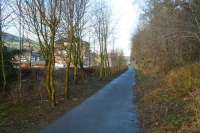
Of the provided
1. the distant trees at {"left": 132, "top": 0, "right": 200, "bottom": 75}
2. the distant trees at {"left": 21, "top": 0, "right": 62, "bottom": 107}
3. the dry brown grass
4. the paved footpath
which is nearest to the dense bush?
the distant trees at {"left": 21, "top": 0, "right": 62, "bottom": 107}

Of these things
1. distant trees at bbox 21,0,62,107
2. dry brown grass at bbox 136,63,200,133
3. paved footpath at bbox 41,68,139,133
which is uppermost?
distant trees at bbox 21,0,62,107

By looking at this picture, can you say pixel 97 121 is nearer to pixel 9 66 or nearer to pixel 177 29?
pixel 9 66

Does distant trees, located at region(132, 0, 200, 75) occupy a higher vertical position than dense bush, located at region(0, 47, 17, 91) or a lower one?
higher

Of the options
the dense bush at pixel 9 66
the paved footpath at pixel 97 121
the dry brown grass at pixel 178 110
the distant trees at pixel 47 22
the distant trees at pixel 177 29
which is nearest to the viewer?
the dry brown grass at pixel 178 110

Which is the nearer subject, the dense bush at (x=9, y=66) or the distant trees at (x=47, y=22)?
the distant trees at (x=47, y=22)

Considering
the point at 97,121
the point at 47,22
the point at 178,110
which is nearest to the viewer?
the point at 97,121

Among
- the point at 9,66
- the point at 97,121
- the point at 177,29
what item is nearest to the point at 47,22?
the point at 97,121

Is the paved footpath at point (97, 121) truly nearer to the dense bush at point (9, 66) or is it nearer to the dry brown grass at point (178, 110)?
the dry brown grass at point (178, 110)

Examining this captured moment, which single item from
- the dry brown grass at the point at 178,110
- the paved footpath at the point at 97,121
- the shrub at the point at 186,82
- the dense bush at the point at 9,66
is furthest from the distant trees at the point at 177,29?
the dense bush at the point at 9,66

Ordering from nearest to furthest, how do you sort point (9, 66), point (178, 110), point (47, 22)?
point (178, 110) → point (47, 22) → point (9, 66)

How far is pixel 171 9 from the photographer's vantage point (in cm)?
2406

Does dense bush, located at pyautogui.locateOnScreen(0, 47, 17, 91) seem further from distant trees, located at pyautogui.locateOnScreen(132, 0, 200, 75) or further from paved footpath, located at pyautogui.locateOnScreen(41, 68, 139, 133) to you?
distant trees, located at pyautogui.locateOnScreen(132, 0, 200, 75)

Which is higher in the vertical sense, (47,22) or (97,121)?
(47,22)

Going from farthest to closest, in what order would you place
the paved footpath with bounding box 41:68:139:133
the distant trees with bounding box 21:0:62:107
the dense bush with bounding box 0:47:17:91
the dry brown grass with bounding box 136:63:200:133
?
the dense bush with bounding box 0:47:17:91 → the distant trees with bounding box 21:0:62:107 → the paved footpath with bounding box 41:68:139:133 → the dry brown grass with bounding box 136:63:200:133
